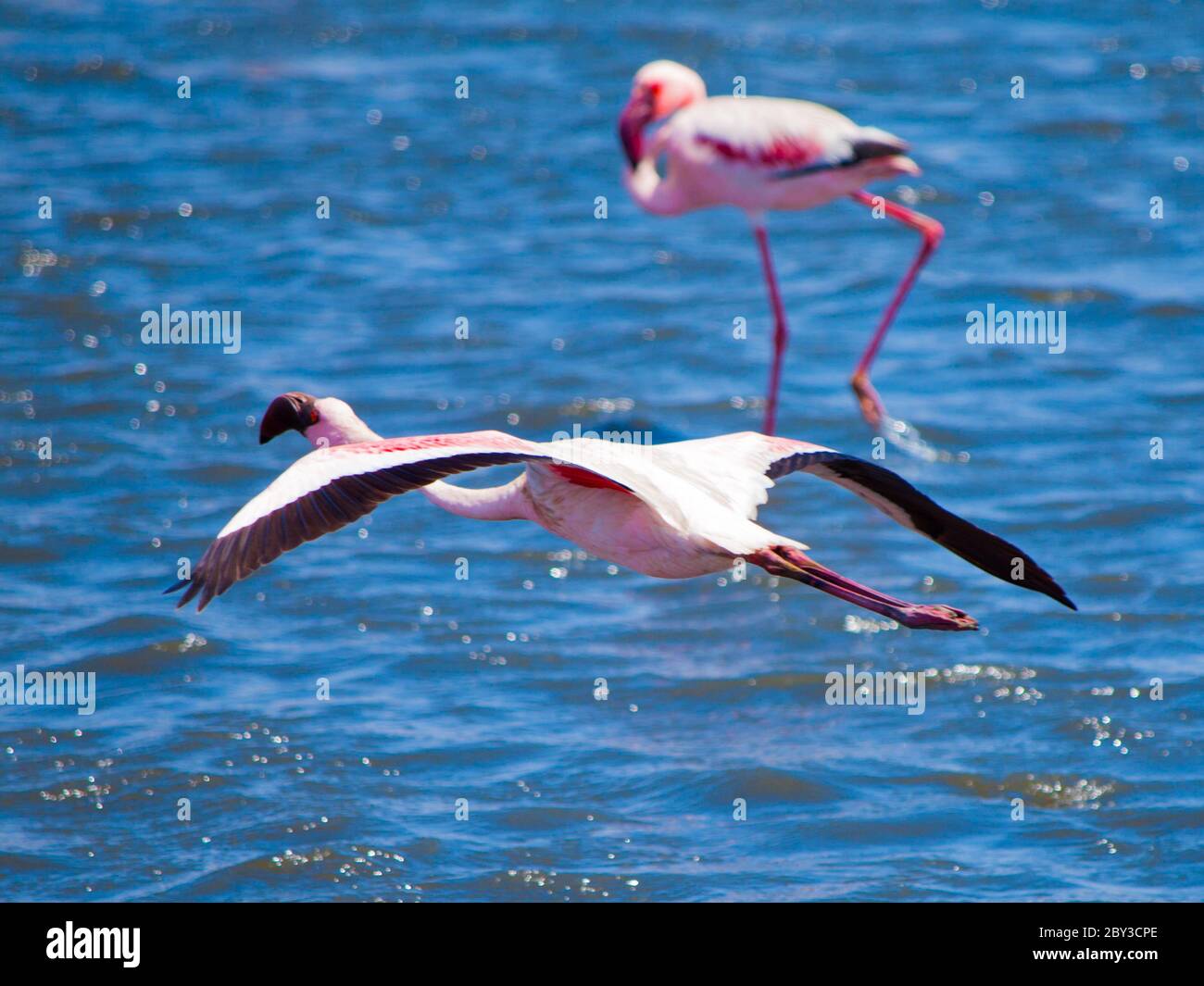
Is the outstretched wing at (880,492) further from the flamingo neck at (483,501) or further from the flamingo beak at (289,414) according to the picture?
the flamingo beak at (289,414)

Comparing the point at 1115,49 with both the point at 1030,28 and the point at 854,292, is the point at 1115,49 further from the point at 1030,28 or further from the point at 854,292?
the point at 854,292

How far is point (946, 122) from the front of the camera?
643 inches

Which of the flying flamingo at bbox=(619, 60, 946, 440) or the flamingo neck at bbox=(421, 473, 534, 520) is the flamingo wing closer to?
the flying flamingo at bbox=(619, 60, 946, 440)

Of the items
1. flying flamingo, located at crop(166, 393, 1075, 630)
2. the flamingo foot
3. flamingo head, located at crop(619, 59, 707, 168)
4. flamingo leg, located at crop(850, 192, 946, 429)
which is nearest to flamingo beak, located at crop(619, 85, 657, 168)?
flamingo head, located at crop(619, 59, 707, 168)

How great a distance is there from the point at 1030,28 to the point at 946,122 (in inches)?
102

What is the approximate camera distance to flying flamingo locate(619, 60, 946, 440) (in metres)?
11.2

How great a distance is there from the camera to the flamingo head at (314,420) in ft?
23.6

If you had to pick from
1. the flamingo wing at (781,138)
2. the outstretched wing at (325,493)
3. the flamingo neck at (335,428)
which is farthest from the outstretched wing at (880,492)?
the flamingo wing at (781,138)

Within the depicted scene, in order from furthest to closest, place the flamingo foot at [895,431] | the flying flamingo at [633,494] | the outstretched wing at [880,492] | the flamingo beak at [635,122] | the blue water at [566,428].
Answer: the flamingo beak at [635,122] < the flamingo foot at [895,431] < the blue water at [566,428] < the outstretched wing at [880,492] < the flying flamingo at [633,494]

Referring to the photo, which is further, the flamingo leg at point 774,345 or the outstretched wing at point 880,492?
the flamingo leg at point 774,345

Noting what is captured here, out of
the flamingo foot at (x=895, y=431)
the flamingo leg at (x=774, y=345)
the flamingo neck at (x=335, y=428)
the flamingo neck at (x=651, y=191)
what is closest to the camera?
the flamingo neck at (x=335, y=428)

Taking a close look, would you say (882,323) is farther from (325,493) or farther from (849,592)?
(325,493)

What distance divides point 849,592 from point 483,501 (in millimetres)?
1545

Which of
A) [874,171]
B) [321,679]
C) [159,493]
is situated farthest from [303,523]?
[874,171]
